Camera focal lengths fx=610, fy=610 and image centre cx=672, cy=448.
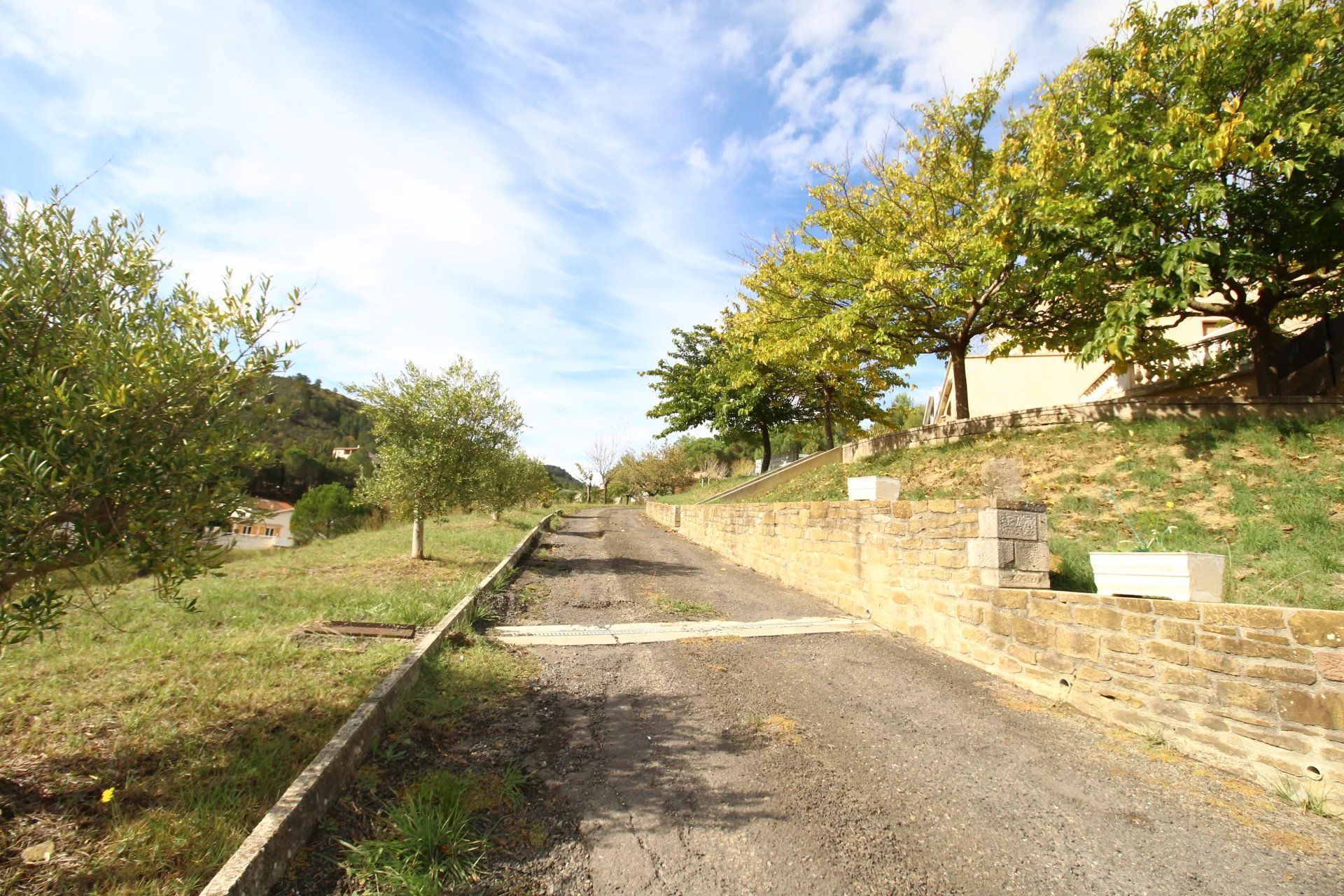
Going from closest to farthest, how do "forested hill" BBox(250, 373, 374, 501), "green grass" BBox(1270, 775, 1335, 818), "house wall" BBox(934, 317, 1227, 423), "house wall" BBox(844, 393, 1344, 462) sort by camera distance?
"green grass" BBox(1270, 775, 1335, 818), "forested hill" BBox(250, 373, 374, 501), "house wall" BBox(844, 393, 1344, 462), "house wall" BBox(934, 317, 1227, 423)

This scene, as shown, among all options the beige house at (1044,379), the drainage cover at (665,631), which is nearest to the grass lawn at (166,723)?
the drainage cover at (665,631)

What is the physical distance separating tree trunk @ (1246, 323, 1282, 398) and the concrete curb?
1342cm

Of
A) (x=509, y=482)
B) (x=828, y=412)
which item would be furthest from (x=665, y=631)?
(x=828, y=412)

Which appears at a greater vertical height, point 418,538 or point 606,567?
point 418,538

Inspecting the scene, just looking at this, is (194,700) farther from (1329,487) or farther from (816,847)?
(1329,487)

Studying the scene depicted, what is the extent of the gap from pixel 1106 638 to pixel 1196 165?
7.07 meters

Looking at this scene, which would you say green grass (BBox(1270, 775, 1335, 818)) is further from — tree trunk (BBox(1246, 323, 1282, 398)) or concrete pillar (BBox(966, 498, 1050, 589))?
tree trunk (BBox(1246, 323, 1282, 398))

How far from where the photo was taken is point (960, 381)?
45.4 feet

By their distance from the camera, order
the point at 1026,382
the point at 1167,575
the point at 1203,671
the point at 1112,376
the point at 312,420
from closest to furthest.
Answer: the point at 1203,671, the point at 1167,575, the point at 1112,376, the point at 1026,382, the point at 312,420

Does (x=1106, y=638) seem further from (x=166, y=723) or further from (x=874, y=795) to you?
(x=166, y=723)

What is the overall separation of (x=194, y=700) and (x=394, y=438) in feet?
24.9

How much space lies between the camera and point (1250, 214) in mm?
8961

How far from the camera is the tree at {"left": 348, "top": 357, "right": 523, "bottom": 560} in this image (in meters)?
11.0

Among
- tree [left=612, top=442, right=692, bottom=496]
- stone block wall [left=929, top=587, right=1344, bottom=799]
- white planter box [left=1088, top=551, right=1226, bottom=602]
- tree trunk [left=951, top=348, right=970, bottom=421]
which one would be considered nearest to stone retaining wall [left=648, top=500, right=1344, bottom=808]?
stone block wall [left=929, top=587, right=1344, bottom=799]
